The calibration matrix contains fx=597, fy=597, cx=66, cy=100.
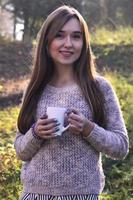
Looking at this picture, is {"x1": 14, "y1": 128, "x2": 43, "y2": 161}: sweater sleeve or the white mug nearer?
the white mug

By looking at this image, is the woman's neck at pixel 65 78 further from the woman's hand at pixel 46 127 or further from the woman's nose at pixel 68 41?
the woman's hand at pixel 46 127

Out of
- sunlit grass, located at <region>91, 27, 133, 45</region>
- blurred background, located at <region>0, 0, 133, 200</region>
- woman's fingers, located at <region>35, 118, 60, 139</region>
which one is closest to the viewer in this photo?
woman's fingers, located at <region>35, 118, 60, 139</region>

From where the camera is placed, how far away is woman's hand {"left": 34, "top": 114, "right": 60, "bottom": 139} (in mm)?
3054

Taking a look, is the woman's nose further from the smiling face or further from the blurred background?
the blurred background

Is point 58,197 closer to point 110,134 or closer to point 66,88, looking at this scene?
point 110,134

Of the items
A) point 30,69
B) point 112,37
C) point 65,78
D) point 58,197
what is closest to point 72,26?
point 65,78

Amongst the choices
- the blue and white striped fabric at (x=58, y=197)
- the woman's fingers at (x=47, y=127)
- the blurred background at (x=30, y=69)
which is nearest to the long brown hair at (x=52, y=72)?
the woman's fingers at (x=47, y=127)

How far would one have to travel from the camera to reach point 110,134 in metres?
3.23

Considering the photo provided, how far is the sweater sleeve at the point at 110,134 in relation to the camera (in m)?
3.19

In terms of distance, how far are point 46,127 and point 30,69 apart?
2543 mm

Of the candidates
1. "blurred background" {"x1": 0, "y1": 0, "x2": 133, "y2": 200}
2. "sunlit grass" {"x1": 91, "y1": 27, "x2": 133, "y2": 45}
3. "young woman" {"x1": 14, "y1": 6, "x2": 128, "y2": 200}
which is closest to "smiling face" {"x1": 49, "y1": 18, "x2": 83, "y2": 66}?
"young woman" {"x1": 14, "y1": 6, "x2": 128, "y2": 200}

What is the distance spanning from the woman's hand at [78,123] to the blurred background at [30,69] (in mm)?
1174

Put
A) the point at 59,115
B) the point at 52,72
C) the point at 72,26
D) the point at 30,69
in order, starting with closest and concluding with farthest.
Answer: the point at 59,115 < the point at 72,26 < the point at 52,72 < the point at 30,69

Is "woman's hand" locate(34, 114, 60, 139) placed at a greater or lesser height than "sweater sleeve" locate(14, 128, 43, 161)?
greater
